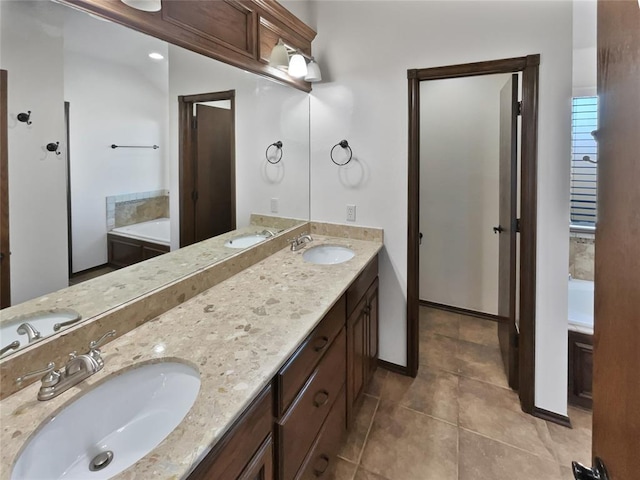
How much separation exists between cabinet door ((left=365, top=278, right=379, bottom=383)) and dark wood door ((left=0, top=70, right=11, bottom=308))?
1649 mm

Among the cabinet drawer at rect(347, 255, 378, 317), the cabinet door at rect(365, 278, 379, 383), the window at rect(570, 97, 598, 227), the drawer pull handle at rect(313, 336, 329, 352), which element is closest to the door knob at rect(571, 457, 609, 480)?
the drawer pull handle at rect(313, 336, 329, 352)

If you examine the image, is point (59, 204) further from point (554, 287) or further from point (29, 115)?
point (554, 287)

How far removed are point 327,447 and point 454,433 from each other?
0.84m

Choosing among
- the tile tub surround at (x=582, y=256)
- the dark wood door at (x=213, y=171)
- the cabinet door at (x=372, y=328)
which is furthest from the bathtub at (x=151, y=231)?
the tile tub surround at (x=582, y=256)

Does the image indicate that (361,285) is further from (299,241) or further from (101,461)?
(101,461)

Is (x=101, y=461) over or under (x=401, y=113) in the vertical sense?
under

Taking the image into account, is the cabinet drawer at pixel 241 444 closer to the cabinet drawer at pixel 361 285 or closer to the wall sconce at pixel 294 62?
the cabinet drawer at pixel 361 285

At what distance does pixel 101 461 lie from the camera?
A: 82cm

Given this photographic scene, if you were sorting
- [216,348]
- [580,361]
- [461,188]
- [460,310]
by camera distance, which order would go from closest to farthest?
1. [216,348]
2. [580,361]
3. [461,188]
4. [460,310]

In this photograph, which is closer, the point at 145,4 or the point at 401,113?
the point at 145,4

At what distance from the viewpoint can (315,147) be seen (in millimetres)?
2496

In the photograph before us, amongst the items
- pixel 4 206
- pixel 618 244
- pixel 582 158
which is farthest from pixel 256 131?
pixel 582 158

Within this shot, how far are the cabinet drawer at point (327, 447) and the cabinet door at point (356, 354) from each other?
107 mm

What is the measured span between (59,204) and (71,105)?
0.97 feet
